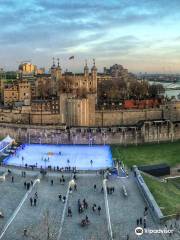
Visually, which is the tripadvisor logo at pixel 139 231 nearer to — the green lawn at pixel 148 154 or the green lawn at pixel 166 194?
the green lawn at pixel 166 194

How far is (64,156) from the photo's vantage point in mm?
43125

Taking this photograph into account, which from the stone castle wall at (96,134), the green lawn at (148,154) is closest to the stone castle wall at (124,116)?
the stone castle wall at (96,134)

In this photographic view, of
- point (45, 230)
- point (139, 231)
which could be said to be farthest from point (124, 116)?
point (45, 230)

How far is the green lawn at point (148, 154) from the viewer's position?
4228 cm

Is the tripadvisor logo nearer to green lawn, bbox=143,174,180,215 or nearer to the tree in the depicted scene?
green lawn, bbox=143,174,180,215

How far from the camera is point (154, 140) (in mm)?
51688

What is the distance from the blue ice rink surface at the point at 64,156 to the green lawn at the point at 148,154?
1558mm

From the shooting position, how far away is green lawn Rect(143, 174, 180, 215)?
25.6 meters

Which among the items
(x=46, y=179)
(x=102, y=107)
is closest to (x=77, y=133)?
(x=102, y=107)

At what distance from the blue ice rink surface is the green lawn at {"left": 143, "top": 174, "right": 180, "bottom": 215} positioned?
21.2 feet

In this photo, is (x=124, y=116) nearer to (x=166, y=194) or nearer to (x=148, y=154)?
(x=148, y=154)

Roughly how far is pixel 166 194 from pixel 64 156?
16334mm

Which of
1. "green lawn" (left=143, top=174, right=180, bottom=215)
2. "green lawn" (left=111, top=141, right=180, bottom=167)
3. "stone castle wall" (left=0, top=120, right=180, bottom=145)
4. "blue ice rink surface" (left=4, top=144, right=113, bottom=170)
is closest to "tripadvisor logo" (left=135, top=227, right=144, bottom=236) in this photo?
"green lawn" (left=143, top=174, right=180, bottom=215)

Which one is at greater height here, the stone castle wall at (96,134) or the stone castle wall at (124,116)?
the stone castle wall at (124,116)
